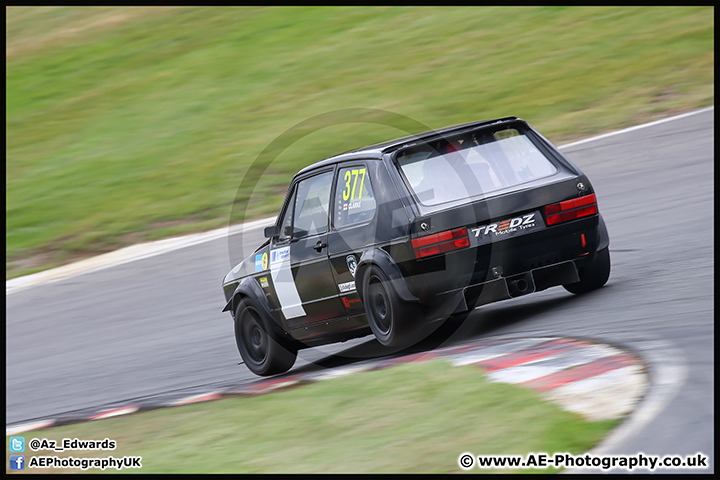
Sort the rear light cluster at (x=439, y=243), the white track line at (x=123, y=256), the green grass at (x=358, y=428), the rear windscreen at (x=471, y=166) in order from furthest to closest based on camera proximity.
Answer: the white track line at (x=123, y=256) → the rear windscreen at (x=471, y=166) → the rear light cluster at (x=439, y=243) → the green grass at (x=358, y=428)

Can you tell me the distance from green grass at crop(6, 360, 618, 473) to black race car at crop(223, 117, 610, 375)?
62 centimetres

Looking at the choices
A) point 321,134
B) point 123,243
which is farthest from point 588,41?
point 123,243

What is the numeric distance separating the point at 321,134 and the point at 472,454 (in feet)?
47.5

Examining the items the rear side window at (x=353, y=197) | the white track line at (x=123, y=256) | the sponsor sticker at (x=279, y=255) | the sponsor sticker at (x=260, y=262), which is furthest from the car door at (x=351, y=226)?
the white track line at (x=123, y=256)

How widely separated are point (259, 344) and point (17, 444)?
2367 millimetres

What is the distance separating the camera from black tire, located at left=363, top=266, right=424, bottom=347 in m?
6.70

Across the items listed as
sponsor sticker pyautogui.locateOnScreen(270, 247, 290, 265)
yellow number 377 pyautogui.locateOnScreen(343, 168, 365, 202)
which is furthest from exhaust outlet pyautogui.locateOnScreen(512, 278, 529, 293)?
sponsor sticker pyautogui.locateOnScreen(270, 247, 290, 265)

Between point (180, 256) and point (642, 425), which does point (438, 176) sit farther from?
point (180, 256)

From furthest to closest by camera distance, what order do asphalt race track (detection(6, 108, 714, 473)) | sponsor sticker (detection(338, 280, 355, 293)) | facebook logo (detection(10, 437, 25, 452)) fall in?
1. sponsor sticker (detection(338, 280, 355, 293))
2. facebook logo (detection(10, 437, 25, 452))
3. asphalt race track (detection(6, 108, 714, 473))

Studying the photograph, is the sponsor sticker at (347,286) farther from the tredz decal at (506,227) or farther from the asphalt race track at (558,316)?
the tredz decal at (506,227)

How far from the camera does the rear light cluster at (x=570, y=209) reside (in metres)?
6.91

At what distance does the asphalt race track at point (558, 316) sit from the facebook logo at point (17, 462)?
1.55 meters

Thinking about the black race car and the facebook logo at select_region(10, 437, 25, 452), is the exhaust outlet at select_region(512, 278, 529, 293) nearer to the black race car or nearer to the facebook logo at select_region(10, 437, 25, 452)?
the black race car

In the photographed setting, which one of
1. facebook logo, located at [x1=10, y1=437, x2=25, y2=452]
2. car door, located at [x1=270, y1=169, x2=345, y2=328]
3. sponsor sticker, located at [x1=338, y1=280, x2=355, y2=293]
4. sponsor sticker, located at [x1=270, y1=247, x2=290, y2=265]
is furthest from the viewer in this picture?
sponsor sticker, located at [x1=270, y1=247, x2=290, y2=265]
